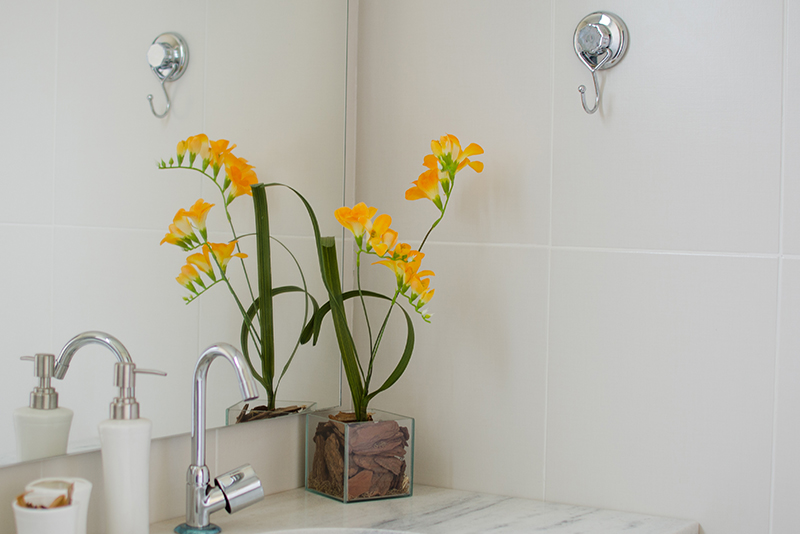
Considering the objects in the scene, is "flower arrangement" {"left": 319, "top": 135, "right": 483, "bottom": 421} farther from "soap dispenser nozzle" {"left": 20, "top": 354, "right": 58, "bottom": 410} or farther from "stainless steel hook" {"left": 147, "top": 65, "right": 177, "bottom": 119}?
"soap dispenser nozzle" {"left": 20, "top": 354, "right": 58, "bottom": 410}

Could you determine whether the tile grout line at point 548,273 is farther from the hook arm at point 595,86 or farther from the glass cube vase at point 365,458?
the glass cube vase at point 365,458

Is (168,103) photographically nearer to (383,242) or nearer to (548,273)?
(383,242)

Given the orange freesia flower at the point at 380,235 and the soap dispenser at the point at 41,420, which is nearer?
the soap dispenser at the point at 41,420

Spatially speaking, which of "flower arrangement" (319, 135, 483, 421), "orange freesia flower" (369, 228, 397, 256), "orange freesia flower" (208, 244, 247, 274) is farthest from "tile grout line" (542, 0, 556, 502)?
"orange freesia flower" (208, 244, 247, 274)

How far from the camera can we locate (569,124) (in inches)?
46.0

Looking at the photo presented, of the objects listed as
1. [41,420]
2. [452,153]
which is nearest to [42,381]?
[41,420]

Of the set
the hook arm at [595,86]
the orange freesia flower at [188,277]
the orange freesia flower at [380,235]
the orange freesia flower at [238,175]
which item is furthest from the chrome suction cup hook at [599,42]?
the orange freesia flower at [188,277]

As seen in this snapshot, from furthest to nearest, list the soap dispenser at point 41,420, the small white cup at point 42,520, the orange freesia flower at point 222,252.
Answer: the orange freesia flower at point 222,252, the soap dispenser at point 41,420, the small white cup at point 42,520

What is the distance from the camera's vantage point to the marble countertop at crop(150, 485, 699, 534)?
1.04 meters

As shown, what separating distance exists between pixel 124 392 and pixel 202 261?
0.83ft

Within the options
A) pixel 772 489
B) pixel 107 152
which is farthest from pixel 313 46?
pixel 772 489

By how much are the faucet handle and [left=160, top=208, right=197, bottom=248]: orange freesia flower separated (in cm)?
34

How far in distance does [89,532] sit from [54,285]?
338 mm

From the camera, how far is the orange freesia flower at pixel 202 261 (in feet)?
3.57
